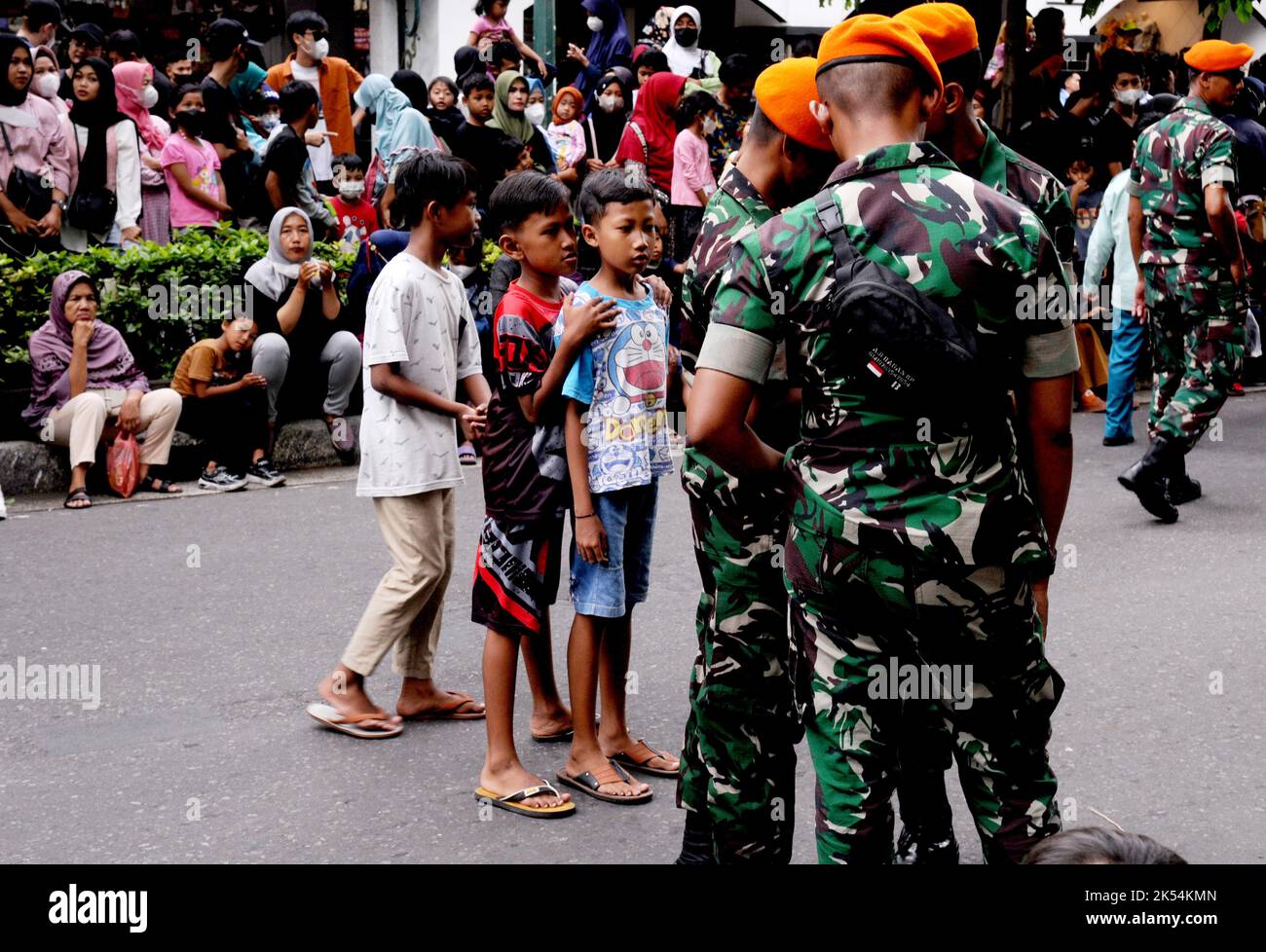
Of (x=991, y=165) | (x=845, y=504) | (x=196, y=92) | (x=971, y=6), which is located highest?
(x=971, y=6)

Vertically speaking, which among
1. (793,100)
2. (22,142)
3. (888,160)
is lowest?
(888,160)

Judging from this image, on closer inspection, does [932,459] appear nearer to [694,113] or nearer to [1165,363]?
[1165,363]

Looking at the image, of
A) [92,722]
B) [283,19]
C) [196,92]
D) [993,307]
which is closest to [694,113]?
[196,92]

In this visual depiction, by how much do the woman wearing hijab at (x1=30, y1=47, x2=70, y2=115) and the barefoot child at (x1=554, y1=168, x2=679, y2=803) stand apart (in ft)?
23.2

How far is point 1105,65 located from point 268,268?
29.3 feet

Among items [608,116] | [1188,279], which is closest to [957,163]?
[1188,279]

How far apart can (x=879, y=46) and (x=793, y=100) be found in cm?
62

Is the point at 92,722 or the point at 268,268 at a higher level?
the point at 268,268

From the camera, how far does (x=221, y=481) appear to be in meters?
8.50

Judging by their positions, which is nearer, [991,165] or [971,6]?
[991,165]

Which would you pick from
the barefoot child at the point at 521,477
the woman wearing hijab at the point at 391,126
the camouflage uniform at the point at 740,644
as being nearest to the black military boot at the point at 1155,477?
the barefoot child at the point at 521,477

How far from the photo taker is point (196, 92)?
10.7 m

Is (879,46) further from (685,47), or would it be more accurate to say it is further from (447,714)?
(685,47)

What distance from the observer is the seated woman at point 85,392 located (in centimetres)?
818
